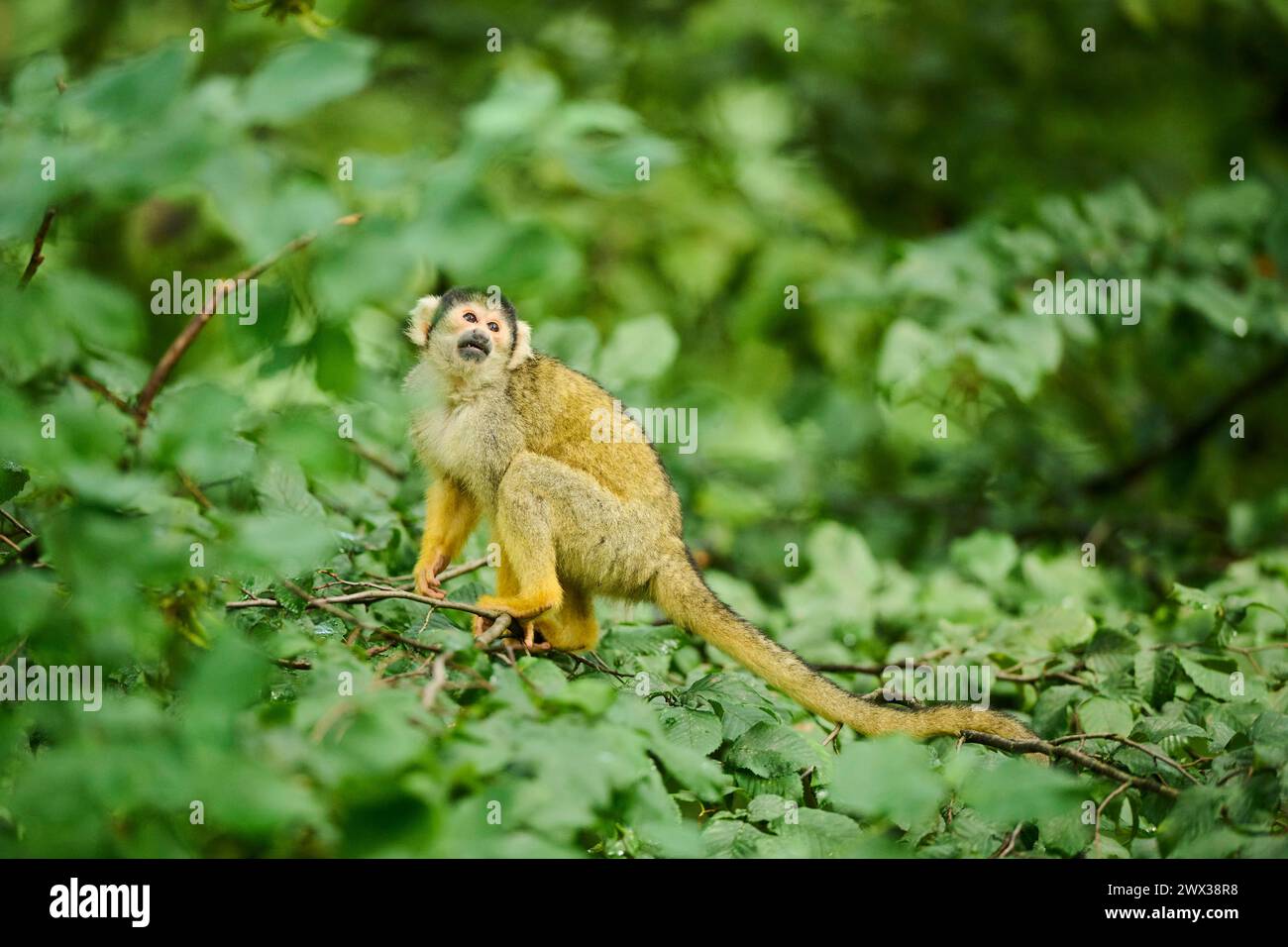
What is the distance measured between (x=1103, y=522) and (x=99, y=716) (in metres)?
5.81

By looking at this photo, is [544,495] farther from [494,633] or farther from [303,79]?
[303,79]

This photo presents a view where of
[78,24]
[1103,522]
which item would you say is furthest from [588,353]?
[78,24]

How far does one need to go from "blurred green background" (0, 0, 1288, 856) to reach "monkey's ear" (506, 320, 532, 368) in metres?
0.27

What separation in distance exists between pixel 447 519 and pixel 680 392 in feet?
4.66

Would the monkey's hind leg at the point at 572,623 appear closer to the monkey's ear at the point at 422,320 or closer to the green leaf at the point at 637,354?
the green leaf at the point at 637,354

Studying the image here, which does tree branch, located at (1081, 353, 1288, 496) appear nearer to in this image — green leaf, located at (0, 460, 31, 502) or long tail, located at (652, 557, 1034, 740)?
long tail, located at (652, 557, 1034, 740)

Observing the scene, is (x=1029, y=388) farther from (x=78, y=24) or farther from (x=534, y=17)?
(x=78, y=24)

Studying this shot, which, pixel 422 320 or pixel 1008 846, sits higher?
pixel 422 320

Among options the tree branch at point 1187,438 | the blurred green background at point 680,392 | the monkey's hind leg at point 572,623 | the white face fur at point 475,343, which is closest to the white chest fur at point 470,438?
the white face fur at point 475,343

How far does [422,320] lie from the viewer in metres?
4.95

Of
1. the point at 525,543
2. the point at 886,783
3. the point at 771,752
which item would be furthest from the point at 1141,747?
the point at 525,543

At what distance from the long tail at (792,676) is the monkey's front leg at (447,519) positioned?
862mm

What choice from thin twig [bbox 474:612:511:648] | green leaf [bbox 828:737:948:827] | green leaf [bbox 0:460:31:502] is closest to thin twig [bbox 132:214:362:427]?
green leaf [bbox 0:460:31:502]

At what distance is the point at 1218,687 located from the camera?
362cm
